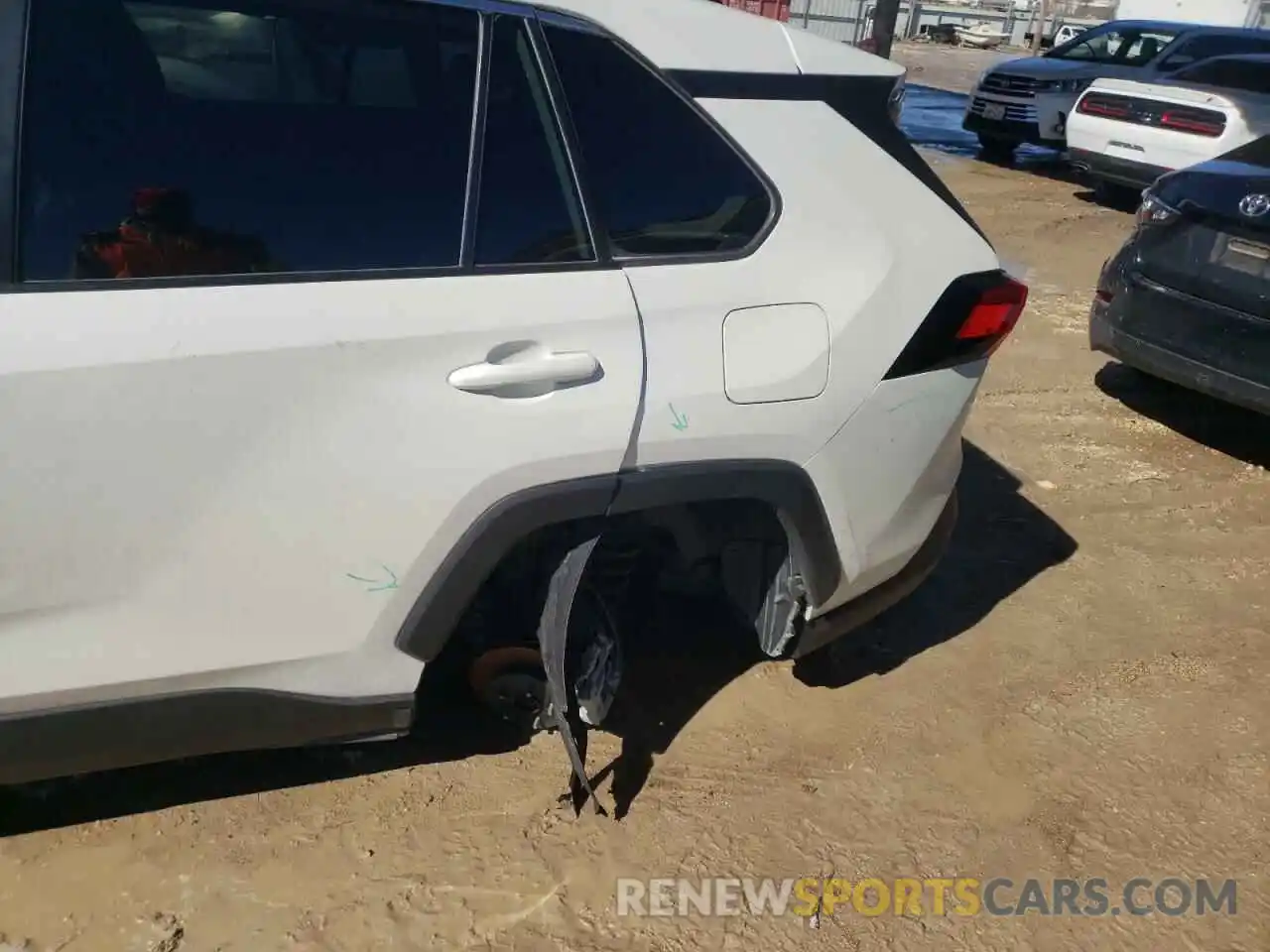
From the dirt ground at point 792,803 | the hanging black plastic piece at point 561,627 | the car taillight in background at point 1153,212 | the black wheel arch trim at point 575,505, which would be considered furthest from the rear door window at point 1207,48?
the hanging black plastic piece at point 561,627

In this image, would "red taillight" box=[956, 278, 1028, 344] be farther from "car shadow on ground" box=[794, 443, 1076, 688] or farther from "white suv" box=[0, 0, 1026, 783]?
"car shadow on ground" box=[794, 443, 1076, 688]

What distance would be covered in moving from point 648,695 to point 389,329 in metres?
1.46

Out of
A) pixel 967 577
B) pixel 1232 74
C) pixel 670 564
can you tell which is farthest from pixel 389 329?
pixel 1232 74

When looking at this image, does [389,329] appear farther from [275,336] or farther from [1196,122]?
[1196,122]

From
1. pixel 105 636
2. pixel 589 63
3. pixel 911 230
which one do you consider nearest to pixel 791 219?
pixel 911 230

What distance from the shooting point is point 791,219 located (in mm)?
2355

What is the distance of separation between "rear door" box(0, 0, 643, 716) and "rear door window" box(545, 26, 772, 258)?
0.07 meters

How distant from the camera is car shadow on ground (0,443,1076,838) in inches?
98.3

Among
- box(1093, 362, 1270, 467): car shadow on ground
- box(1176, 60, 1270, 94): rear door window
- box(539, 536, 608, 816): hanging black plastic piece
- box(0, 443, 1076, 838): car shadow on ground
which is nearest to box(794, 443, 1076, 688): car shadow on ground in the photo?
box(0, 443, 1076, 838): car shadow on ground

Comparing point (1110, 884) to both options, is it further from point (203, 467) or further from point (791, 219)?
point (203, 467)

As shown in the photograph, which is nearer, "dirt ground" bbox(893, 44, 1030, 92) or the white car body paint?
the white car body paint

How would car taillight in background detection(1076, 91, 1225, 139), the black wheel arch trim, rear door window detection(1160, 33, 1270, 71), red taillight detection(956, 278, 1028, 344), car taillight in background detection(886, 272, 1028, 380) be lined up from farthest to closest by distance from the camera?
rear door window detection(1160, 33, 1270, 71) < car taillight in background detection(1076, 91, 1225, 139) < red taillight detection(956, 278, 1028, 344) < car taillight in background detection(886, 272, 1028, 380) < the black wheel arch trim

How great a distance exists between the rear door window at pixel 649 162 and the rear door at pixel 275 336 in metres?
0.07

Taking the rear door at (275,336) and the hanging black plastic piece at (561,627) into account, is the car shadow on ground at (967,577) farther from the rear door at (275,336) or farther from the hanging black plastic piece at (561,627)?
the rear door at (275,336)
